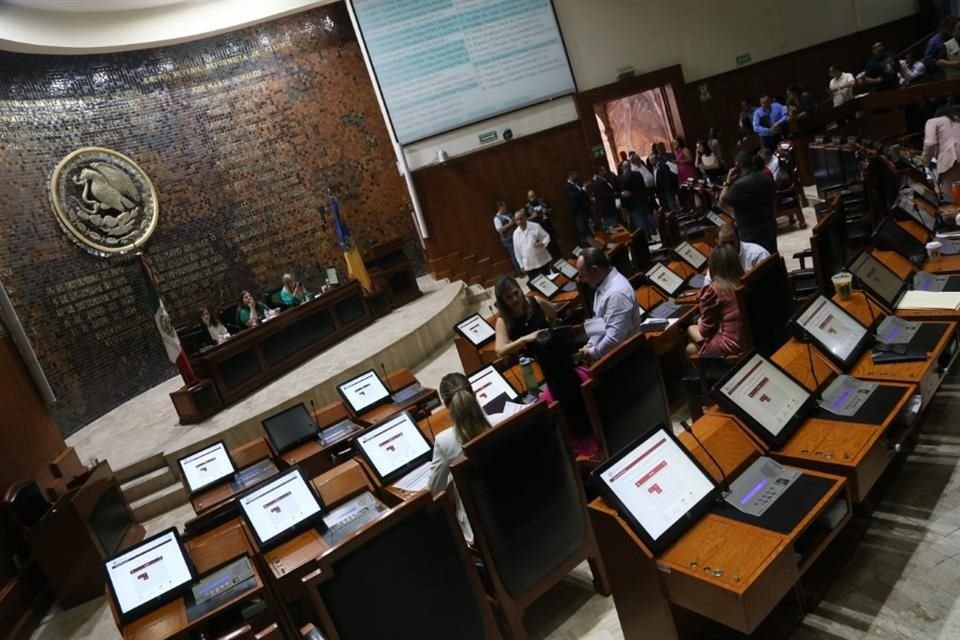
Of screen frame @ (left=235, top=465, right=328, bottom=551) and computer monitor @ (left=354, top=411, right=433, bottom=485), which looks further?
computer monitor @ (left=354, top=411, right=433, bottom=485)

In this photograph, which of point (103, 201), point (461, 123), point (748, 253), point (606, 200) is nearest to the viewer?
point (748, 253)

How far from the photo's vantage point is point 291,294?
9.44m

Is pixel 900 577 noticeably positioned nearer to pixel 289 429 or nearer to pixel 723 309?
pixel 723 309

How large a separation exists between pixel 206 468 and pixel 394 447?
1.54 meters

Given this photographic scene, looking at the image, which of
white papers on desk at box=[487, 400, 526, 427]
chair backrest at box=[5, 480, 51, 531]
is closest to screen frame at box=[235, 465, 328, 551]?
white papers on desk at box=[487, 400, 526, 427]

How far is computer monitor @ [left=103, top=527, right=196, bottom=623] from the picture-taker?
306cm

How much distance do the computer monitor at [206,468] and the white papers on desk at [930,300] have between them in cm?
430

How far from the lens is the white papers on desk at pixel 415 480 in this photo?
3.62 meters

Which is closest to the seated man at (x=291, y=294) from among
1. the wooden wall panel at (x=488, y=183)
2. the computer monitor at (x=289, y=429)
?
the wooden wall panel at (x=488, y=183)

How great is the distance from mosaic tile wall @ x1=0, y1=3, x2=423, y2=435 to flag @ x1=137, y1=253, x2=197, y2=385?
1.76 m

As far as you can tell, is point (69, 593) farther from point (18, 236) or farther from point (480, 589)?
point (18, 236)

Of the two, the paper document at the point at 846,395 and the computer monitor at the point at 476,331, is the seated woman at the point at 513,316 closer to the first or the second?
the computer monitor at the point at 476,331

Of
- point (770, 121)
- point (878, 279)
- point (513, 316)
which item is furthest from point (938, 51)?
point (513, 316)

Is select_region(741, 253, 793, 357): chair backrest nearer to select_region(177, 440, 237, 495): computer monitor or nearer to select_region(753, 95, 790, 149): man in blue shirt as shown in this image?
select_region(177, 440, 237, 495): computer monitor
